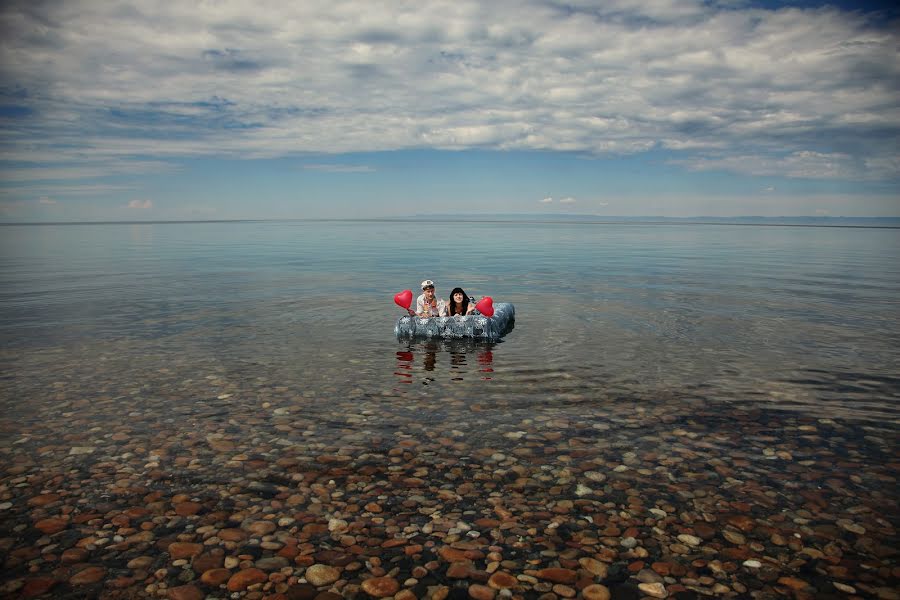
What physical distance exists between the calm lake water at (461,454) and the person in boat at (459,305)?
138cm

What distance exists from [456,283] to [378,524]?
30101 millimetres

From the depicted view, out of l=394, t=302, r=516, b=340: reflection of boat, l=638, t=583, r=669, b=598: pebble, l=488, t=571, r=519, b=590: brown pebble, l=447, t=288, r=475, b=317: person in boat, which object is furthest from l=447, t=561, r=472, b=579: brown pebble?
l=447, t=288, r=475, b=317: person in boat

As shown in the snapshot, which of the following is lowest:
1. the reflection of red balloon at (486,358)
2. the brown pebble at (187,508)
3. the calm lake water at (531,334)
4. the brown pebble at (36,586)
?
the brown pebble at (36,586)

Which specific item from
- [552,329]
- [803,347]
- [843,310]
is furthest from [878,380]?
[843,310]

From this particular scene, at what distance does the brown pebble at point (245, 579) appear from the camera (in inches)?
257

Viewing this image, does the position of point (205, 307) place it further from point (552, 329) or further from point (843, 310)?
point (843, 310)

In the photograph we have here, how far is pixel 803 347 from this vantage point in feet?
59.8

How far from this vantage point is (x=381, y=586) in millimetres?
6590

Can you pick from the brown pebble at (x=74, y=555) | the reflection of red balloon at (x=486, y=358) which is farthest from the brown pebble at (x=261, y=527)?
the reflection of red balloon at (x=486, y=358)

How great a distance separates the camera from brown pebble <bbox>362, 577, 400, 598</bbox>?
6.47 meters

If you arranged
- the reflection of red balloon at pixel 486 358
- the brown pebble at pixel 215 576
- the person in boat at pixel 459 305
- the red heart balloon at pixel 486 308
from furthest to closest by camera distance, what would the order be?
the person in boat at pixel 459 305, the red heart balloon at pixel 486 308, the reflection of red balloon at pixel 486 358, the brown pebble at pixel 215 576

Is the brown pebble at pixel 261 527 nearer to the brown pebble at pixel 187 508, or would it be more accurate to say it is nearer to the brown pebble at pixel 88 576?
the brown pebble at pixel 187 508

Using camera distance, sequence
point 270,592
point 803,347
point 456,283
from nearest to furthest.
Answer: point 270,592
point 803,347
point 456,283

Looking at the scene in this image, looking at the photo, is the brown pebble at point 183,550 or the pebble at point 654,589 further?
the brown pebble at point 183,550
